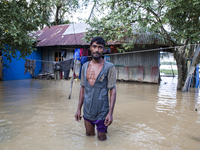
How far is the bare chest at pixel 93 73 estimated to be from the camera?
2.67 m

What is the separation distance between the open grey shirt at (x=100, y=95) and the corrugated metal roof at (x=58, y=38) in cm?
1025

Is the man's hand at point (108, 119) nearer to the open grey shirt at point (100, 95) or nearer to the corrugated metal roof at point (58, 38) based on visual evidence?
the open grey shirt at point (100, 95)

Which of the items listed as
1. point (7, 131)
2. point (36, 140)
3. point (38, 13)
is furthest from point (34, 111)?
point (38, 13)

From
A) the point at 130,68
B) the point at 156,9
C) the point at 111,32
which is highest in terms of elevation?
the point at 156,9

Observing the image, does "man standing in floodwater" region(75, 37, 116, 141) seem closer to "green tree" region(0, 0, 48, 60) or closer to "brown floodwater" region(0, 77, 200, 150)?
"brown floodwater" region(0, 77, 200, 150)

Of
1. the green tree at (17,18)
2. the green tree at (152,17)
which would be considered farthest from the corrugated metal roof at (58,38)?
the green tree at (17,18)

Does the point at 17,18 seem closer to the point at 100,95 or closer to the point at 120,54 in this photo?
the point at 100,95

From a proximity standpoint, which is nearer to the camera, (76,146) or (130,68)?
(76,146)

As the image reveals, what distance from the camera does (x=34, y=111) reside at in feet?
15.4

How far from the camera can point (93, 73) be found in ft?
8.85

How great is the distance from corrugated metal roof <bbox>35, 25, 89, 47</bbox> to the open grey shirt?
404 inches

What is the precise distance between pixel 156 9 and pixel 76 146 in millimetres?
7320

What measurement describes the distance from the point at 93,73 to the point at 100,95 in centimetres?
35

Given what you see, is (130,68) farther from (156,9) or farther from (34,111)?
(34,111)
